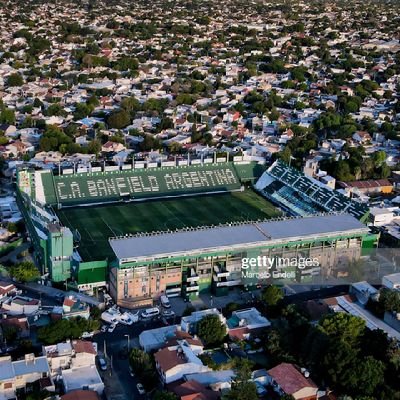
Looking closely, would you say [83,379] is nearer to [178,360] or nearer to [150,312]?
[178,360]

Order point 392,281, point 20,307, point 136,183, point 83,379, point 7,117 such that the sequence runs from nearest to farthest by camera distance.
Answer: point 83,379
point 20,307
point 392,281
point 136,183
point 7,117

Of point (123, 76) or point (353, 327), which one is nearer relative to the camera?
point (353, 327)

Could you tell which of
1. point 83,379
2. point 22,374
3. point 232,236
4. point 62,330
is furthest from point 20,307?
point 232,236

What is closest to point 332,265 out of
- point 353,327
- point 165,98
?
point 353,327

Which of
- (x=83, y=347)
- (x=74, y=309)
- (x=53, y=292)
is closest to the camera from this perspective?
(x=83, y=347)

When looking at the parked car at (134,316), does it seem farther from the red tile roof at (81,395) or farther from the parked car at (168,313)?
the red tile roof at (81,395)

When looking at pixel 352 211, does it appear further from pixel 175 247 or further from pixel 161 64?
pixel 161 64
